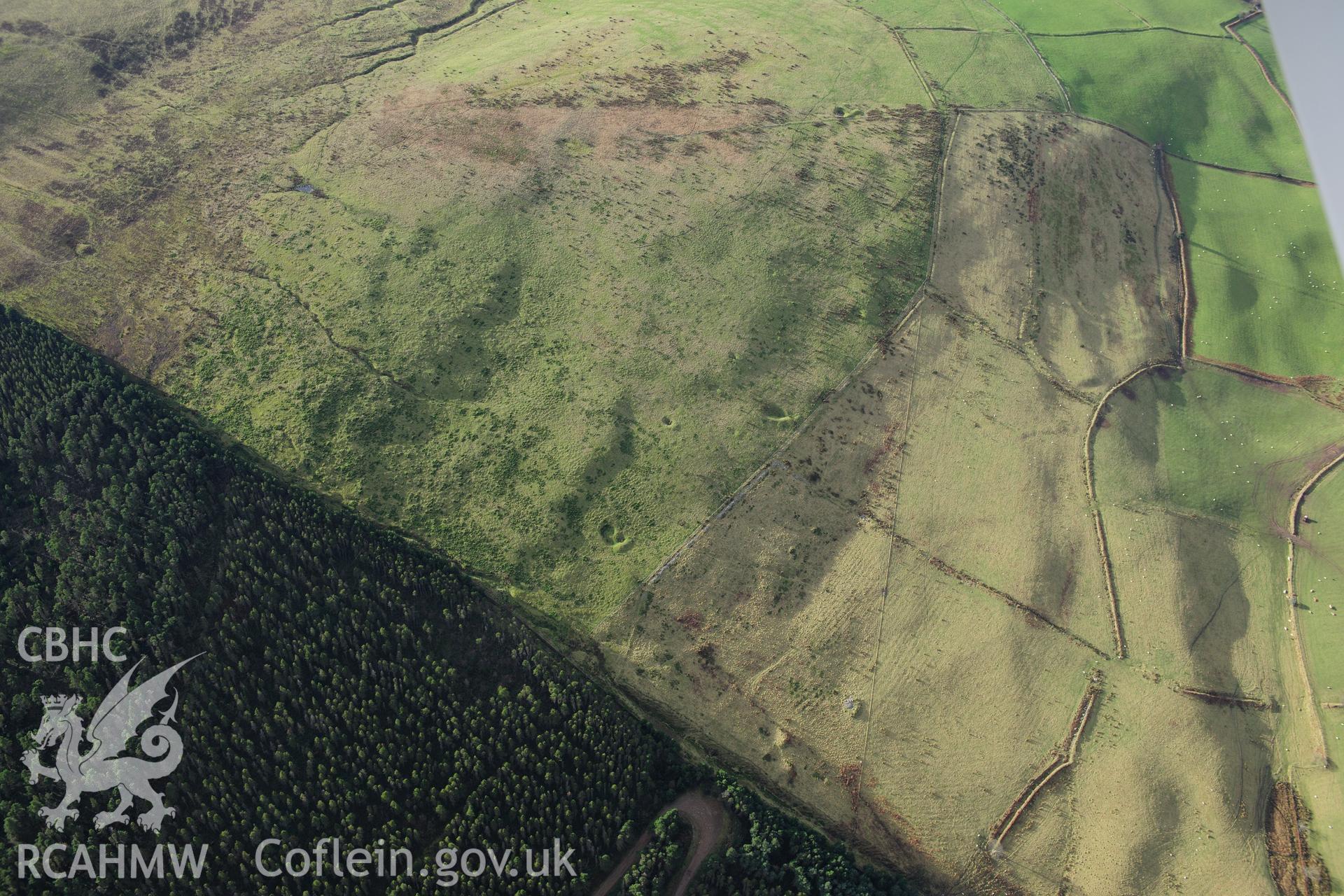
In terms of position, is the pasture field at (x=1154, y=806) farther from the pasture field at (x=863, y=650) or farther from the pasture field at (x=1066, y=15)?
the pasture field at (x=1066, y=15)

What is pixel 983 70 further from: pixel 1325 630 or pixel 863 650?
pixel 863 650

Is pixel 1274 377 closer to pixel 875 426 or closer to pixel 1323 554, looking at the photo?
pixel 1323 554

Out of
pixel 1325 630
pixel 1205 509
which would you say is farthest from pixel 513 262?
pixel 1325 630

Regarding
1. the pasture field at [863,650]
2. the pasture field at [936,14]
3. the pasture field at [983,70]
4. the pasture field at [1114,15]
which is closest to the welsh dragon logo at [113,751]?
the pasture field at [863,650]

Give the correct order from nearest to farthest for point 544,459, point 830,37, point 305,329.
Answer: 1. point 544,459
2. point 305,329
3. point 830,37

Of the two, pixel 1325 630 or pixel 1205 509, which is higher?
pixel 1205 509

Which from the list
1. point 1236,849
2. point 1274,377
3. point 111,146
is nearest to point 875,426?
point 1236,849

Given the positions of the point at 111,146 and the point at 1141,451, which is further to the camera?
the point at 111,146
